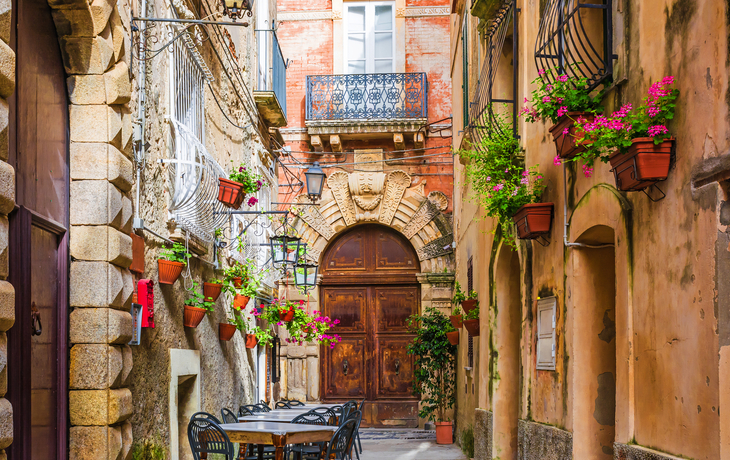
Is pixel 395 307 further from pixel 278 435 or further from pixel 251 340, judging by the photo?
pixel 278 435

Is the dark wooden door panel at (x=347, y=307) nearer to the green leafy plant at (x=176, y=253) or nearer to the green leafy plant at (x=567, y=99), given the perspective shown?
the green leafy plant at (x=176, y=253)

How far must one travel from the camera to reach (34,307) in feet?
14.0

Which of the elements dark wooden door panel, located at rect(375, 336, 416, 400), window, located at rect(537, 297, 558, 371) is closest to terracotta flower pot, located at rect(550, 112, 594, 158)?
window, located at rect(537, 297, 558, 371)

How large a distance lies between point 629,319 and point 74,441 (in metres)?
3.30

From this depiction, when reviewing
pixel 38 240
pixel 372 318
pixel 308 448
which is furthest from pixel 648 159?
pixel 372 318

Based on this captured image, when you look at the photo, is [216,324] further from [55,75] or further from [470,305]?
[55,75]

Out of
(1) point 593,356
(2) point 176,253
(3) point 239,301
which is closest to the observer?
(1) point 593,356

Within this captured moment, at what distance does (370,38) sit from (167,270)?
9463 mm

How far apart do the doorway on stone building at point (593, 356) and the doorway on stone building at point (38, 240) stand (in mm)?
3171

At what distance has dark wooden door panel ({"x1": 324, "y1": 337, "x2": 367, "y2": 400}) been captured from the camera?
14.2m

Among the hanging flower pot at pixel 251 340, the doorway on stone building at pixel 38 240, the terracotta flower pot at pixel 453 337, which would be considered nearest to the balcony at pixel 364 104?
the terracotta flower pot at pixel 453 337

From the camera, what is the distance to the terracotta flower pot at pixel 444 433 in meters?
11.7

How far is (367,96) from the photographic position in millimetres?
14008

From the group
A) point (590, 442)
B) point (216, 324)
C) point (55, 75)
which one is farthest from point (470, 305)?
point (55, 75)
